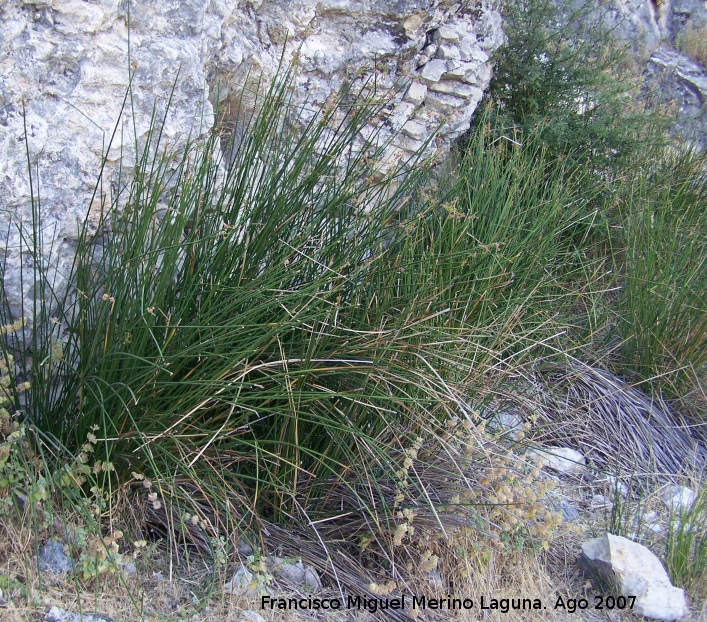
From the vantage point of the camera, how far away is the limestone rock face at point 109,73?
2.15 meters

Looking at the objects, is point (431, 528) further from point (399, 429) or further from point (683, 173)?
point (683, 173)

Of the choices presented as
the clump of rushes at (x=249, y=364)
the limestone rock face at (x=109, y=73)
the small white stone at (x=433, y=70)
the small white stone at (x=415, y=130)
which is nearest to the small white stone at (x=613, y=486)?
the clump of rushes at (x=249, y=364)

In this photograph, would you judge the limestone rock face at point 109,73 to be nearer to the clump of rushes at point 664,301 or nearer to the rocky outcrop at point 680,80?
the clump of rushes at point 664,301

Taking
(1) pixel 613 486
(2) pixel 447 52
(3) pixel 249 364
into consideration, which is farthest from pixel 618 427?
(2) pixel 447 52

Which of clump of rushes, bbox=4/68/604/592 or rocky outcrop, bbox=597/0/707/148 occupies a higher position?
rocky outcrop, bbox=597/0/707/148

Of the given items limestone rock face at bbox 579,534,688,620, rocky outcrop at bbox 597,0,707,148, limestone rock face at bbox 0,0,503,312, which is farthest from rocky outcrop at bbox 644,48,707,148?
limestone rock face at bbox 579,534,688,620

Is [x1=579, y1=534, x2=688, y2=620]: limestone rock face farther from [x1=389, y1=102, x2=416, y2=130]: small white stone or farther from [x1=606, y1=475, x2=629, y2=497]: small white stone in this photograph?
[x1=389, y1=102, x2=416, y2=130]: small white stone

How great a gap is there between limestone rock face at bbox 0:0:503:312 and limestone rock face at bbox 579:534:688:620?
1.52 metres

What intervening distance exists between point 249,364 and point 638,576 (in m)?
1.33

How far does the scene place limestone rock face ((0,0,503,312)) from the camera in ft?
7.04

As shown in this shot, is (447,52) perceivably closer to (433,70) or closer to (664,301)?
(433,70)

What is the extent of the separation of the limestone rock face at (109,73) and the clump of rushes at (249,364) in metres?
0.15

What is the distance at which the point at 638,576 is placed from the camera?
2.23m

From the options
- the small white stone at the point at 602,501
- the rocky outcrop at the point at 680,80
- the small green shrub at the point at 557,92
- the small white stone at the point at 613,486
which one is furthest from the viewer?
the rocky outcrop at the point at 680,80
